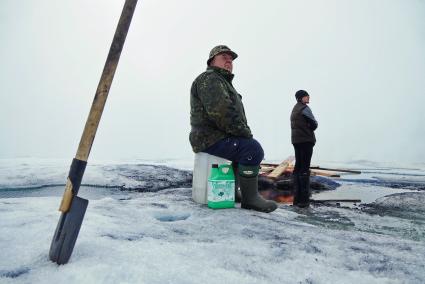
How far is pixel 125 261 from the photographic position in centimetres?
155

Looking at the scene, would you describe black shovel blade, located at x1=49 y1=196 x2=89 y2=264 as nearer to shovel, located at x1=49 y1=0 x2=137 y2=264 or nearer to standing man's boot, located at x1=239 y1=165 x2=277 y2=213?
shovel, located at x1=49 y1=0 x2=137 y2=264

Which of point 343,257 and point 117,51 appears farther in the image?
point 343,257

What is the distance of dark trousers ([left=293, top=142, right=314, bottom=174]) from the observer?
4566 millimetres

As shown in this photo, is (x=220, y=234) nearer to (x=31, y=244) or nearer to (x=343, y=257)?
(x=343, y=257)

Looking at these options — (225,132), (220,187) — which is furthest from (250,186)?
(225,132)

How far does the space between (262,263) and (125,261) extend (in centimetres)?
75

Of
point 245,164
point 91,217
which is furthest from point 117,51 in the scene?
point 245,164

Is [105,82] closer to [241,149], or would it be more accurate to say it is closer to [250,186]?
[241,149]

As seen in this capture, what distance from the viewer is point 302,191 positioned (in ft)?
14.3

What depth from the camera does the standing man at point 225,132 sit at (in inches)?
130

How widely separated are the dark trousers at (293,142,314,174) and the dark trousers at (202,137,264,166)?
4.71 feet

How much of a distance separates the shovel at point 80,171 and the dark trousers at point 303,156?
11.6ft

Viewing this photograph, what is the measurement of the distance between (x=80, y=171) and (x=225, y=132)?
81.1 inches

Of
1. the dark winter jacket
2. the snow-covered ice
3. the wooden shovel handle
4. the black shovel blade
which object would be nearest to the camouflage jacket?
the snow-covered ice
